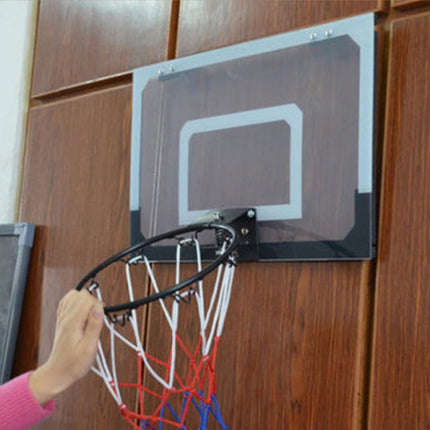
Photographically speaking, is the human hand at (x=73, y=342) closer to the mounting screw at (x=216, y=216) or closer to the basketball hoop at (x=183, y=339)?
the basketball hoop at (x=183, y=339)

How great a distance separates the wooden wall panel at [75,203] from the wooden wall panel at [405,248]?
0.72 meters

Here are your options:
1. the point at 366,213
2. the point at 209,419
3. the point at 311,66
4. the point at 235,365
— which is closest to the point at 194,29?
the point at 311,66

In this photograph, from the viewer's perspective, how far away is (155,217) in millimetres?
1708

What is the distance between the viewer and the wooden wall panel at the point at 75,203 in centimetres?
184

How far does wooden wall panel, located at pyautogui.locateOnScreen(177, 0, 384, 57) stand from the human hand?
807 mm

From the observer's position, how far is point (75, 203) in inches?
77.7

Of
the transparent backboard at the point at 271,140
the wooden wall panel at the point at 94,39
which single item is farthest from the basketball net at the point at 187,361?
the wooden wall panel at the point at 94,39

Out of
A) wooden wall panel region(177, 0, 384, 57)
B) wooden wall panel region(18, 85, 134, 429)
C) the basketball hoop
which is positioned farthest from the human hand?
wooden wall panel region(177, 0, 384, 57)

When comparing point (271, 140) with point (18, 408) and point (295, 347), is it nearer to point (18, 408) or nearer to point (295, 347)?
point (295, 347)

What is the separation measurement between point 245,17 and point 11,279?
1045 millimetres

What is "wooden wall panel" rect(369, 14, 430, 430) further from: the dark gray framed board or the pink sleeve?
the dark gray framed board

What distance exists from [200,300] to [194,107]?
1.60 ft

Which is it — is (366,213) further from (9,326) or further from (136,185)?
(9,326)

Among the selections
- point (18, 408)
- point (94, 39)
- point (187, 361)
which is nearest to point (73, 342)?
point (18, 408)
